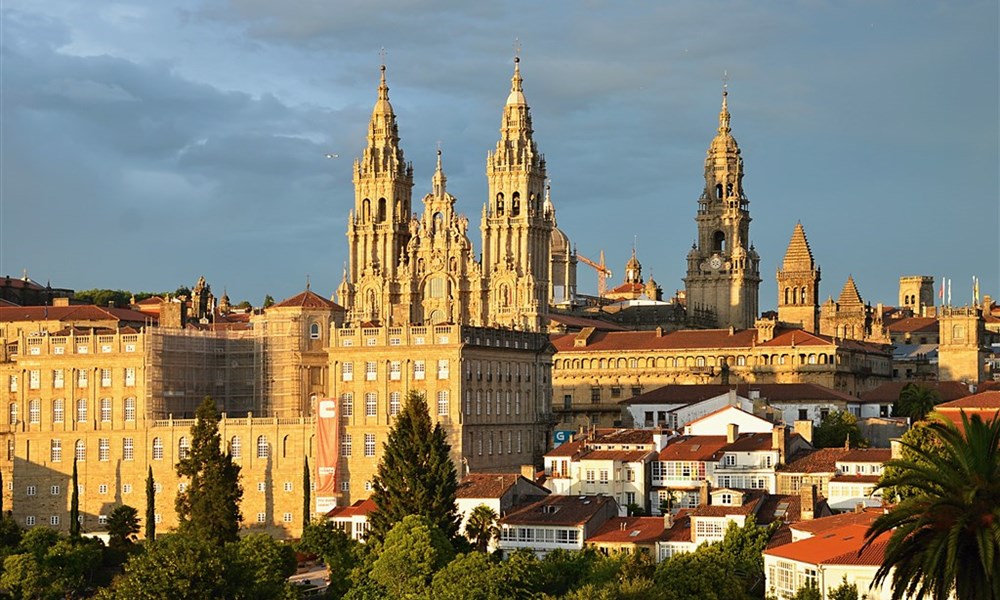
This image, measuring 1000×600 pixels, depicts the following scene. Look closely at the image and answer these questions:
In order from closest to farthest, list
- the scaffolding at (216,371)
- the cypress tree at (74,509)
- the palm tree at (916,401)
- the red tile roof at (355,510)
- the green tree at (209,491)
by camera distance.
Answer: the green tree at (209,491)
the red tile roof at (355,510)
the cypress tree at (74,509)
the scaffolding at (216,371)
the palm tree at (916,401)

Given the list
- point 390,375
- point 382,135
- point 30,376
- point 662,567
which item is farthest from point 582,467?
point 382,135

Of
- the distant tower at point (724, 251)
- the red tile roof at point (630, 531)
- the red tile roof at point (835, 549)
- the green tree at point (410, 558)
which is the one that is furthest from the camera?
the distant tower at point (724, 251)

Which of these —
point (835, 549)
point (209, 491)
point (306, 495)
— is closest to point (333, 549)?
point (209, 491)

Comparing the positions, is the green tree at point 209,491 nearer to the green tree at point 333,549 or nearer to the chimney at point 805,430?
the green tree at point 333,549

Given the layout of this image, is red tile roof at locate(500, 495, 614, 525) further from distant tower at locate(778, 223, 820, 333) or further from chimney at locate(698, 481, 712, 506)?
distant tower at locate(778, 223, 820, 333)

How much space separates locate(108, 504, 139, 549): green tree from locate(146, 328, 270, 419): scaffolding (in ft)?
36.3

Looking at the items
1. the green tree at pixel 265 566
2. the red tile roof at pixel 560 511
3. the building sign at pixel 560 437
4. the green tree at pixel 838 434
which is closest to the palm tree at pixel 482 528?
the red tile roof at pixel 560 511

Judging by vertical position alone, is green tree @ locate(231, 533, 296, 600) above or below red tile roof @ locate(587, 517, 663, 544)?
below

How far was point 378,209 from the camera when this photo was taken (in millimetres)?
171250

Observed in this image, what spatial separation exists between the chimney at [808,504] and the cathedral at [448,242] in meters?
69.3

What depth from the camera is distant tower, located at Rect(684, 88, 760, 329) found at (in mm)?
180750

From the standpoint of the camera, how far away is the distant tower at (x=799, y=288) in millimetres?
185125

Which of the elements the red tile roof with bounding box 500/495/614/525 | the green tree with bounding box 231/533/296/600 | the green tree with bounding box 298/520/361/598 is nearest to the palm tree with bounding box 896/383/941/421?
the red tile roof with bounding box 500/495/614/525

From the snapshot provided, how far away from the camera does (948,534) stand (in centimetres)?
4622
